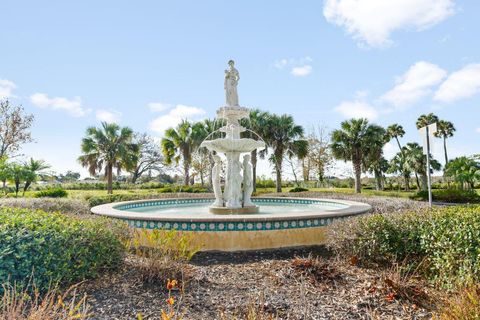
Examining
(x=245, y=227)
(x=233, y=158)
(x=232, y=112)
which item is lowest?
(x=245, y=227)

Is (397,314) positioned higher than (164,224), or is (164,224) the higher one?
(164,224)

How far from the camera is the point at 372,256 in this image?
5.08 m

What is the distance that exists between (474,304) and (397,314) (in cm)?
88

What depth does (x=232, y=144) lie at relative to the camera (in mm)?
10281

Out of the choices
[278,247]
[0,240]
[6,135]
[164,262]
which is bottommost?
[278,247]

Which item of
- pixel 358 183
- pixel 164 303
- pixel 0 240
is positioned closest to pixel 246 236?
pixel 164 303

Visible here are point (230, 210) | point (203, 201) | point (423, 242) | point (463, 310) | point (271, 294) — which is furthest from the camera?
point (203, 201)

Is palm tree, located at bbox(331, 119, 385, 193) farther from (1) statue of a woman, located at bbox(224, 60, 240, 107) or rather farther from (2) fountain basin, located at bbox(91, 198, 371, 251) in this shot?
(2) fountain basin, located at bbox(91, 198, 371, 251)

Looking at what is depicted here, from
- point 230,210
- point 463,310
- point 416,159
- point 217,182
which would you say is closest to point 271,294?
point 463,310

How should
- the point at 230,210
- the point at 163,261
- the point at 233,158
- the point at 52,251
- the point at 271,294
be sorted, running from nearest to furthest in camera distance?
the point at 52,251 < the point at 271,294 < the point at 163,261 < the point at 230,210 < the point at 233,158

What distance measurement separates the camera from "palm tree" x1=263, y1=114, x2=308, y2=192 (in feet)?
92.1

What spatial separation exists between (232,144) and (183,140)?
20.0 meters

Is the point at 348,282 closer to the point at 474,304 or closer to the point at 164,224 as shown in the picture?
the point at 474,304

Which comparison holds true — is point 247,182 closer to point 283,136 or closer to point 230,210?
point 230,210
